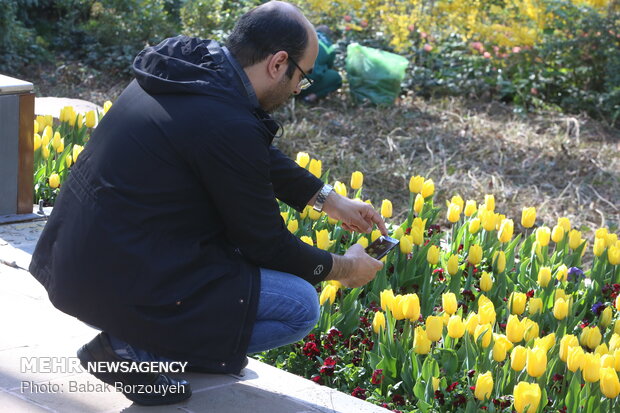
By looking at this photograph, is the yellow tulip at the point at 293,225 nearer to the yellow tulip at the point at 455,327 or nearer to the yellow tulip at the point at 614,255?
the yellow tulip at the point at 455,327

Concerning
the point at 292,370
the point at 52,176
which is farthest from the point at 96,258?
the point at 52,176

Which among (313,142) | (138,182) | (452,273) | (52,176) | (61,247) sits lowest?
(313,142)

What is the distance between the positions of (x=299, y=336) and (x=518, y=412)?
2.41 ft

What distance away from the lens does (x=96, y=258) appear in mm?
2680

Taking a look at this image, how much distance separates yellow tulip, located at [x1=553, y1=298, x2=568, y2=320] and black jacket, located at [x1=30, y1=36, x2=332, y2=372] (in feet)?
3.74

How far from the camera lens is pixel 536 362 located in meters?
2.86

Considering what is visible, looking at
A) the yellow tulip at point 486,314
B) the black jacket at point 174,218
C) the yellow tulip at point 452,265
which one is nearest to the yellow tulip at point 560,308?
the yellow tulip at point 486,314

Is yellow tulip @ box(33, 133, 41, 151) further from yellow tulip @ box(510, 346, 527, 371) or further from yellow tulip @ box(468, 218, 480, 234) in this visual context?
yellow tulip @ box(510, 346, 527, 371)

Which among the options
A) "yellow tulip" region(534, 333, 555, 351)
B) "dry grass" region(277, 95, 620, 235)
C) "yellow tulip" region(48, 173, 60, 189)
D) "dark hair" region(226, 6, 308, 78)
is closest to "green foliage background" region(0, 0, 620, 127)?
"dry grass" region(277, 95, 620, 235)

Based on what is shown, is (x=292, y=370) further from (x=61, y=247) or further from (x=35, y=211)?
(x=35, y=211)

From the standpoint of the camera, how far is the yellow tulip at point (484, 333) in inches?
122

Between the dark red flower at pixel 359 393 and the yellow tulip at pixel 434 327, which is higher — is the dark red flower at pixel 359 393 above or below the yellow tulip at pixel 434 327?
below

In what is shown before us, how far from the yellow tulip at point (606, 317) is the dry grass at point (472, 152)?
233 cm

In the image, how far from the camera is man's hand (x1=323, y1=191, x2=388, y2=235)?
3.50 metres
